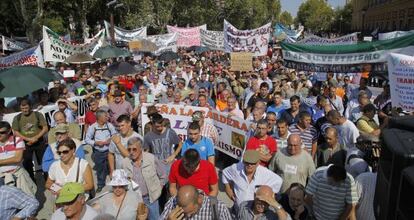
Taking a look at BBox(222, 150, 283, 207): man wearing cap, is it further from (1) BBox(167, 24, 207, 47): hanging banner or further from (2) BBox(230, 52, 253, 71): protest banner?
(1) BBox(167, 24, 207, 47): hanging banner

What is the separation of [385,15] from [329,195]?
230 feet

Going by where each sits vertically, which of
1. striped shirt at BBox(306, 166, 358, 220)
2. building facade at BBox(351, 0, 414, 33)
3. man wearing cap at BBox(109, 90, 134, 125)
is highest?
building facade at BBox(351, 0, 414, 33)

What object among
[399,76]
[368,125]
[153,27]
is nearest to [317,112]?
[368,125]

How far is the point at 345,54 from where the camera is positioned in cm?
690

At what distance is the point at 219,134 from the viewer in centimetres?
709

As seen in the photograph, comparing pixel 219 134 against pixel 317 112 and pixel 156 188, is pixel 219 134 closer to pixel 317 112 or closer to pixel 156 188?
pixel 317 112

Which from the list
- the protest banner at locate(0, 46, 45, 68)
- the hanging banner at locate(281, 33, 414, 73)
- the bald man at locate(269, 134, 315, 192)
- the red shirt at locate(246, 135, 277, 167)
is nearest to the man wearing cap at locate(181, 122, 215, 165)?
the red shirt at locate(246, 135, 277, 167)

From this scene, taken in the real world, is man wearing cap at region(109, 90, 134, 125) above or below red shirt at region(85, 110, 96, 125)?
above

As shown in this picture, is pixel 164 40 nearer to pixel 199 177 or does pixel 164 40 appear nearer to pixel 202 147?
pixel 202 147

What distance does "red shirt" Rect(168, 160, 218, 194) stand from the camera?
14.4 ft

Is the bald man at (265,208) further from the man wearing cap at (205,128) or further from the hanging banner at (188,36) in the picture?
the hanging banner at (188,36)

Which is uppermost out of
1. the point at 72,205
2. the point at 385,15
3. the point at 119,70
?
the point at 385,15

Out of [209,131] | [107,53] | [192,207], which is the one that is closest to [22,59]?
[107,53]

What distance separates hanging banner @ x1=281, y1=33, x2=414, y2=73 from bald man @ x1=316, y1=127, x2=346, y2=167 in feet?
6.03
